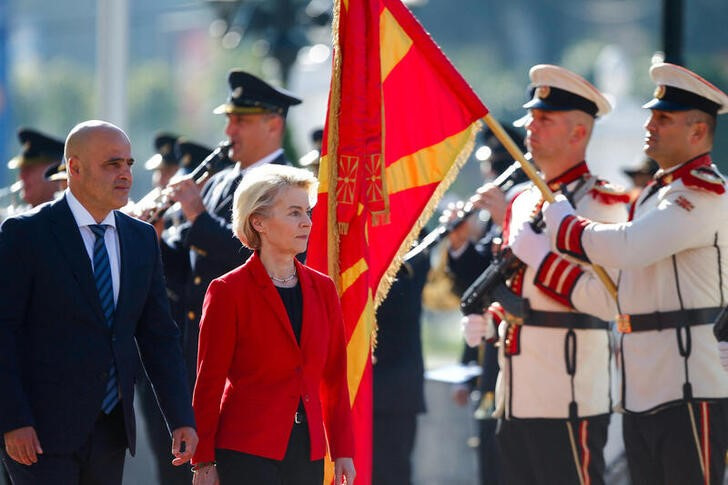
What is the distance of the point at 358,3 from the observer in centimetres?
631

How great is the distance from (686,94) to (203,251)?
8.02 feet

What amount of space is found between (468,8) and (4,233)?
4848 centimetres

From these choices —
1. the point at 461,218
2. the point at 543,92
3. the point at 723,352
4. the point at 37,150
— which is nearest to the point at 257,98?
the point at 461,218

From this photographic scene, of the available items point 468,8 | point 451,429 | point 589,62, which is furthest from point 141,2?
point 451,429

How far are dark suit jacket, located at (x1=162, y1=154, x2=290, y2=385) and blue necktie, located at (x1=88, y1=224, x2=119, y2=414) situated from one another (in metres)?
1.14

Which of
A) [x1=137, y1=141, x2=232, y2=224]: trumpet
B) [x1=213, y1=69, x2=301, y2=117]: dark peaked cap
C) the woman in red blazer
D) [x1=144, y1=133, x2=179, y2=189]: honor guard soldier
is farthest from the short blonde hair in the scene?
[x1=144, y1=133, x2=179, y2=189]: honor guard soldier

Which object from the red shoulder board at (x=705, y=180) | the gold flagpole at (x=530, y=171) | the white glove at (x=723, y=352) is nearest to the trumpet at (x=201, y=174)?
the gold flagpole at (x=530, y=171)

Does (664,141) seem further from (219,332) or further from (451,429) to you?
(451,429)

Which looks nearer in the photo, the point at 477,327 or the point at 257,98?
the point at 477,327

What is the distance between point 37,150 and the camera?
9453 mm

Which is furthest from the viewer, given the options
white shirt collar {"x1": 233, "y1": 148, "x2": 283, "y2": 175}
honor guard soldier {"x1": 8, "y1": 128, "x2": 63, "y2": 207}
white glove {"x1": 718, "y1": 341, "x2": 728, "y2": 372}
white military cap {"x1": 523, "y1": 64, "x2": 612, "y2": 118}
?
honor guard soldier {"x1": 8, "y1": 128, "x2": 63, "y2": 207}

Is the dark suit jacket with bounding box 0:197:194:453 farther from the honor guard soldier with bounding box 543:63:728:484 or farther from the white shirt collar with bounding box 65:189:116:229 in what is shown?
the honor guard soldier with bounding box 543:63:728:484

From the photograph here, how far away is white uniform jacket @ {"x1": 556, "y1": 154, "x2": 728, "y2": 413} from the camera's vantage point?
19.8 ft

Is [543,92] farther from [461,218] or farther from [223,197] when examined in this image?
[223,197]
